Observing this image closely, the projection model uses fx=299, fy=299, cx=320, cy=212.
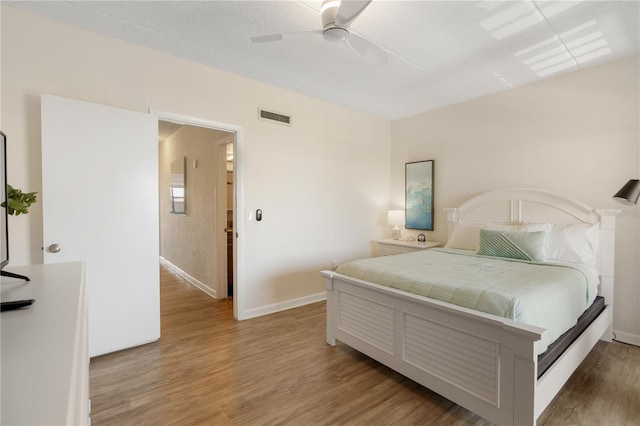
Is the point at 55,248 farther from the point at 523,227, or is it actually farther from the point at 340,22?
the point at 523,227

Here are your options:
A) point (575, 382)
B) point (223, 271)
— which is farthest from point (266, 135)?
point (575, 382)

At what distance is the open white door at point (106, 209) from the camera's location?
2271 mm

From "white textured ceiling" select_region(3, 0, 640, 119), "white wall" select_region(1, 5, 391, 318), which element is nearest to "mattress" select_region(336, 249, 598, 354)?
"white wall" select_region(1, 5, 391, 318)

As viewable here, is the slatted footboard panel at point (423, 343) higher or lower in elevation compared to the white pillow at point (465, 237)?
lower

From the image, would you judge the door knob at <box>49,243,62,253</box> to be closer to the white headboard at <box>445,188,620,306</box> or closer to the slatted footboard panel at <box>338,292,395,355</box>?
the slatted footboard panel at <box>338,292,395,355</box>

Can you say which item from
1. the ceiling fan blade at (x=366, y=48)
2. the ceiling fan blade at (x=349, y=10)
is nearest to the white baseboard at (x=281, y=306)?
the ceiling fan blade at (x=366, y=48)

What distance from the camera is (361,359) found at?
8.21ft

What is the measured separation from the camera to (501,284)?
1990 millimetres

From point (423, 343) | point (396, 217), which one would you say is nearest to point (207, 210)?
point (396, 217)

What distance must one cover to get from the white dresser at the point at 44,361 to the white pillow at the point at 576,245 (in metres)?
3.50

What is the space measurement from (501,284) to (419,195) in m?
2.63

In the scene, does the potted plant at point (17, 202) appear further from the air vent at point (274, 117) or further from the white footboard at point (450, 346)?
the air vent at point (274, 117)

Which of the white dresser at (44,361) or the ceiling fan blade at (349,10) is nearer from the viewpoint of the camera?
the white dresser at (44,361)

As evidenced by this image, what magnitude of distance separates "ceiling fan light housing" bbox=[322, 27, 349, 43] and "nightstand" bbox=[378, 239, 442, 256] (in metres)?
2.79
